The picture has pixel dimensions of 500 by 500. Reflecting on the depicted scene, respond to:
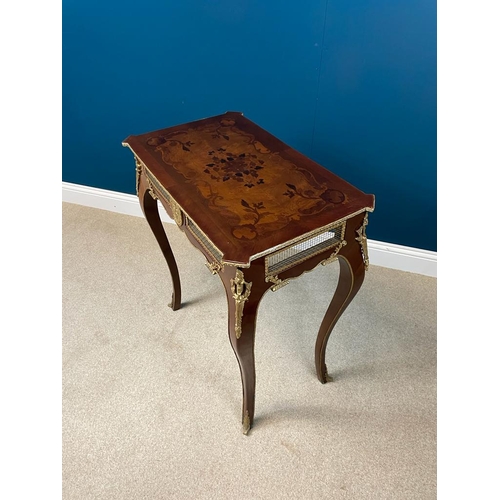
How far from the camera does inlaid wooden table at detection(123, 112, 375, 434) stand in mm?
1114

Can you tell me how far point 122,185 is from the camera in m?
2.42

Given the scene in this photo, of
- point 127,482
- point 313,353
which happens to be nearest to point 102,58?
point 313,353

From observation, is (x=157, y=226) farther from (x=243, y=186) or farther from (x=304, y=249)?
(x=304, y=249)

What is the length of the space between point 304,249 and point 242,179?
0.93 ft

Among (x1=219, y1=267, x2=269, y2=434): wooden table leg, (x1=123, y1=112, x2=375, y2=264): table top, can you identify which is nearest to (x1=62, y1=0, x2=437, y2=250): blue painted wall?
(x1=123, y1=112, x2=375, y2=264): table top

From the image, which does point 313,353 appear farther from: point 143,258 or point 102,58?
point 102,58

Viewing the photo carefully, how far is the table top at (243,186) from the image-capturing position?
3.68 ft

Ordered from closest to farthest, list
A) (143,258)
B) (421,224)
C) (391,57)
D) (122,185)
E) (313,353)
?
(391,57)
(313,353)
(421,224)
(143,258)
(122,185)

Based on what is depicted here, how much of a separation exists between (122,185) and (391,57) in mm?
1475

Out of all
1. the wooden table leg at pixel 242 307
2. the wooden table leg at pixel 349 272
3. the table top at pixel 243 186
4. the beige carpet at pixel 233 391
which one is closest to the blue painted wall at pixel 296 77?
the table top at pixel 243 186

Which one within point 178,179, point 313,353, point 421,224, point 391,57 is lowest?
point 313,353

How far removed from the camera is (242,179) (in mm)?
1312

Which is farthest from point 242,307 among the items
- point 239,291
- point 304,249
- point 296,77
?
point 296,77

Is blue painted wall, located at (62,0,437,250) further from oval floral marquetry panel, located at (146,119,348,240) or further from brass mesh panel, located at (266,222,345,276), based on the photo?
brass mesh panel, located at (266,222,345,276)
